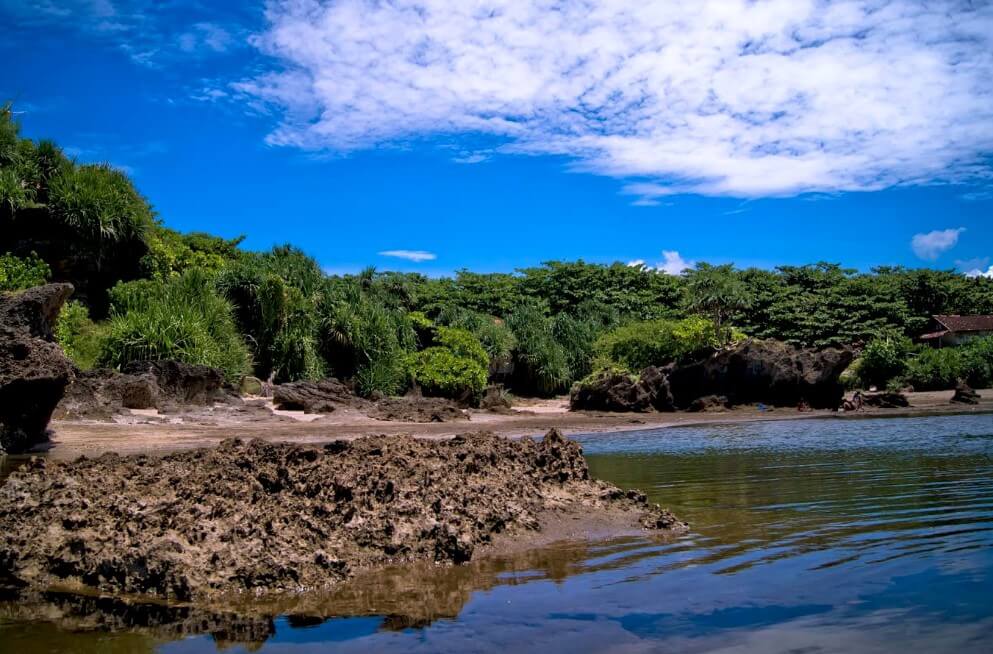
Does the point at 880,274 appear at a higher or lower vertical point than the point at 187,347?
higher

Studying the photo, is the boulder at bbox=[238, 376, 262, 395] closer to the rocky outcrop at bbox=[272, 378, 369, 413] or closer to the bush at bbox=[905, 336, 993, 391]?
the rocky outcrop at bbox=[272, 378, 369, 413]

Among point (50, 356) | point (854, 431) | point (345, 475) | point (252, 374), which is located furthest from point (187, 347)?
point (854, 431)

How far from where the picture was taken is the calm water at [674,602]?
3600mm

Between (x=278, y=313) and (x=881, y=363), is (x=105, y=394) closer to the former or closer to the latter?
(x=278, y=313)

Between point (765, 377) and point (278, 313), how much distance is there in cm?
1791

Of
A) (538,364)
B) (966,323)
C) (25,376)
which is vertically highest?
(966,323)

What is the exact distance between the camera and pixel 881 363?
3547 centimetres

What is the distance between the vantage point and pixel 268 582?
4.53 meters

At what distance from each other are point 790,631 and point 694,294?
128 ft

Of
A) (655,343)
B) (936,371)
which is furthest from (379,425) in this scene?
(936,371)

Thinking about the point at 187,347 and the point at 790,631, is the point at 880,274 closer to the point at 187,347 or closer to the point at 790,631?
the point at 187,347

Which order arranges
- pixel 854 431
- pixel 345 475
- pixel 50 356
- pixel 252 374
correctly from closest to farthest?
1. pixel 345 475
2. pixel 50 356
3. pixel 854 431
4. pixel 252 374

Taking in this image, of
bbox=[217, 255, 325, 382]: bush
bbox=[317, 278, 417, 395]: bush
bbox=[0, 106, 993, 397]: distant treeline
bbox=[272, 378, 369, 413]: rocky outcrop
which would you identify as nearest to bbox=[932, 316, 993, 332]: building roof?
bbox=[0, 106, 993, 397]: distant treeline

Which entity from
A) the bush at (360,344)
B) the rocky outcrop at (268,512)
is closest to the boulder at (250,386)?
the bush at (360,344)
